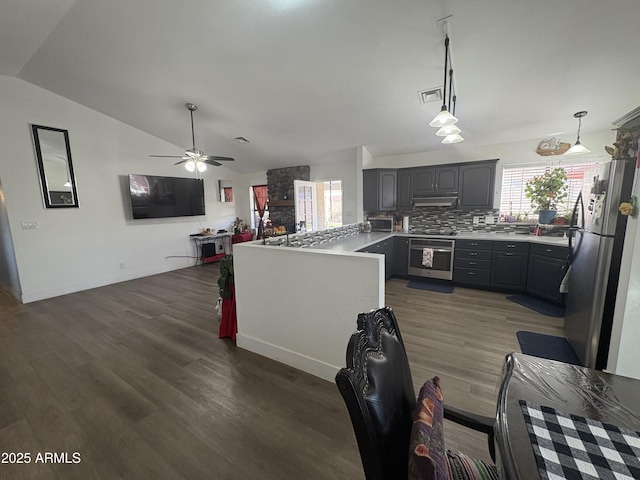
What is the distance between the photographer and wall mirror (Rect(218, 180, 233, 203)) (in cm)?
694

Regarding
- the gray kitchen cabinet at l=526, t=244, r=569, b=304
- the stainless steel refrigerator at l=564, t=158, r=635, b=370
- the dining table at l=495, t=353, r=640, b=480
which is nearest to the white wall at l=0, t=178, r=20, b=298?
the dining table at l=495, t=353, r=640, b=480

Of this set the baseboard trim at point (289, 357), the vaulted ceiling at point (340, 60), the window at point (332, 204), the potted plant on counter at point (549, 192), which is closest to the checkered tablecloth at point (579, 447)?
the baseboard trim at point (289, 357)

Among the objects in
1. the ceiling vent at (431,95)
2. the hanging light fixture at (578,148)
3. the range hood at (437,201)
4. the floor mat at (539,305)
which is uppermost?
the ceiling vent at (431,95)

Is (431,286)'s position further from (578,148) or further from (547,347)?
(578,148)

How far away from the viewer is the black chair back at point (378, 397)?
595mm

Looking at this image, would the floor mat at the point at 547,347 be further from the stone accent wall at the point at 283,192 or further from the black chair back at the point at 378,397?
the stone accent wall at the point at 283,192

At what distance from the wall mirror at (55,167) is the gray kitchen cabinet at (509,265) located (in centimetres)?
698

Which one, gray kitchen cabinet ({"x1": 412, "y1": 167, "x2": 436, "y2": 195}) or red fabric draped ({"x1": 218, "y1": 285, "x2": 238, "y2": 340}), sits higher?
gray kitchen cabinet ({"x1": 412, "y1": 167, "x2": 436, "y2": 195})

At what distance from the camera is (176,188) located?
5.71 meters

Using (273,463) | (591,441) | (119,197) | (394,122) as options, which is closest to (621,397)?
(591,441)

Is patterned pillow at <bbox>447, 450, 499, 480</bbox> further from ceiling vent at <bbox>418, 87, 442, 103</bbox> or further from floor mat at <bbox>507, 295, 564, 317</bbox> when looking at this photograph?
ceiling vent at <bbox>418, 87, 442, 103</bbox>

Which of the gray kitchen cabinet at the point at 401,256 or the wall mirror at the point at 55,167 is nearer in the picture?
the wall mirror at the point at 55,167

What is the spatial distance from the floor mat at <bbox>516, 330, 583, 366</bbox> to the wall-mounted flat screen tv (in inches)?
250

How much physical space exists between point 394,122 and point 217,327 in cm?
376
